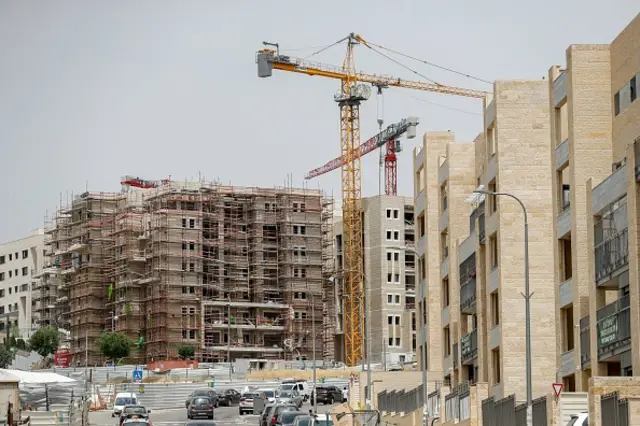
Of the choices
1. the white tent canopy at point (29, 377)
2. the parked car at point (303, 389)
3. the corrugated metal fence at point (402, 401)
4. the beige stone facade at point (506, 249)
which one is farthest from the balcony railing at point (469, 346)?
the parked car at point (303, 389)

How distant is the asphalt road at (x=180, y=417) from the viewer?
85.3 metres

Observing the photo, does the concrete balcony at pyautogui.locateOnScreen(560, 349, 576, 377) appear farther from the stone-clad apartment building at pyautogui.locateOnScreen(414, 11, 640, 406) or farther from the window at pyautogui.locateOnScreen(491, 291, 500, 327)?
the window at pyautogui.locateOnScreen(491, 291, 500, 327)

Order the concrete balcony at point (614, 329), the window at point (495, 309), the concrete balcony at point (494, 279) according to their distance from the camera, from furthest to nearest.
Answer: the window at point (495, 309) < the concrete balcony at point (494, 279) < the concrete balcony at point (614, 329)

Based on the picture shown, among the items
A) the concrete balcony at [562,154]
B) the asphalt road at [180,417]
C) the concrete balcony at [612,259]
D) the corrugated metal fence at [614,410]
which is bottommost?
the asphalt road at [180,417]

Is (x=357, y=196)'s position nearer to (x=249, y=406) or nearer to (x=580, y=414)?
(x=249, y=406)

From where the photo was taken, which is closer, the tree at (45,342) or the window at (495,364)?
the window at (495,364)

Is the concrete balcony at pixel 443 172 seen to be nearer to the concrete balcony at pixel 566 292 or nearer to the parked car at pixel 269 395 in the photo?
the parked car at pixel 269 395

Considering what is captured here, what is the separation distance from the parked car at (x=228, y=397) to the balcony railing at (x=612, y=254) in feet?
204

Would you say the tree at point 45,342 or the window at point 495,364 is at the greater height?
the tree at point 45,342

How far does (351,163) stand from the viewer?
17312 centimetres

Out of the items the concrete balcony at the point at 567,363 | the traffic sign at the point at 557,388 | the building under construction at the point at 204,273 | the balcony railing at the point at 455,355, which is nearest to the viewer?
the traffic sign at the point at 557,388

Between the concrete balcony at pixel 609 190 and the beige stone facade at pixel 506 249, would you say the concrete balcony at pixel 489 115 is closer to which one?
the beige stone facade at pixel 506 249

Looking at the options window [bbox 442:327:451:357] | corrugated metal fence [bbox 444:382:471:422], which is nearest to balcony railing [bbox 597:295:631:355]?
corrugated metal fence [bbox 444:382:471:422]

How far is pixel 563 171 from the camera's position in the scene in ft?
186
